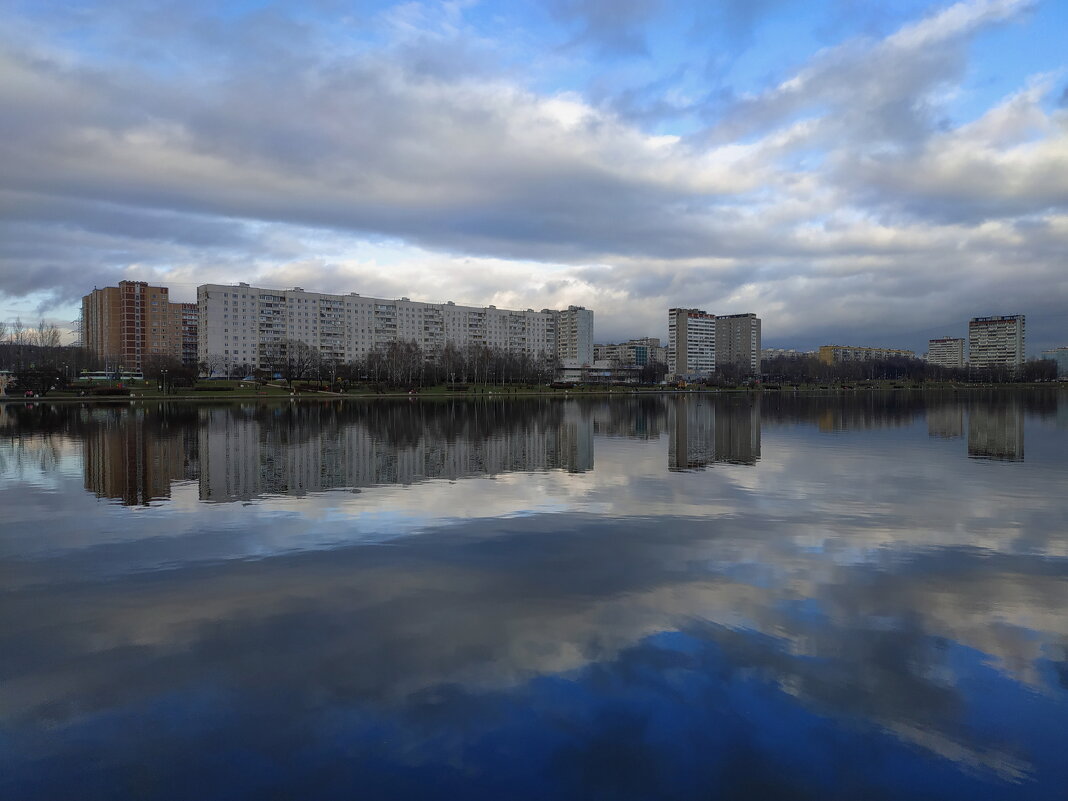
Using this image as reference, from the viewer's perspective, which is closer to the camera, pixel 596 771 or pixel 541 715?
pixel 596 771

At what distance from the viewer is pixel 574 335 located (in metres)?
186

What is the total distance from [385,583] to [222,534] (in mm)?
4487

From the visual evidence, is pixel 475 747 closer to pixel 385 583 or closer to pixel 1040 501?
pixel 385 583

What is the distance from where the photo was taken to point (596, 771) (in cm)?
446

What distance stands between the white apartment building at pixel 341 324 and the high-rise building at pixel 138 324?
34578 mm

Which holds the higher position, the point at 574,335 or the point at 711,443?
the point at 574,335

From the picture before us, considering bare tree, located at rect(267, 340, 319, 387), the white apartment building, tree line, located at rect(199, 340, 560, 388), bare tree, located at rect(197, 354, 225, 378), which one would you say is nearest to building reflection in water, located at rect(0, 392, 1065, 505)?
bare tree, located at rect(267, 340, 319, 387)

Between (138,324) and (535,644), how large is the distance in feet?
568

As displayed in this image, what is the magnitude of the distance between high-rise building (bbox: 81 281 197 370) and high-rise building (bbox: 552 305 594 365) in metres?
94.4

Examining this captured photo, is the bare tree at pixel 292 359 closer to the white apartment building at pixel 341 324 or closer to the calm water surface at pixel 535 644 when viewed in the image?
the white apartment building at pixel 341 324

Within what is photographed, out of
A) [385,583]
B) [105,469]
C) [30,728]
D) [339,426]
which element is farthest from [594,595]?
[339,426]

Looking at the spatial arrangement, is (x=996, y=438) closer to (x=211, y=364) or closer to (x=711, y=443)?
(x=711, y=443)

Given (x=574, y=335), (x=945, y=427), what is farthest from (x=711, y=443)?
(x=574, y=335)

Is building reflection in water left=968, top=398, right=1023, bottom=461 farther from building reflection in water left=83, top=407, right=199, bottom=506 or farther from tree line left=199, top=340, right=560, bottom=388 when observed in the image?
tree line left=199, top=340, right=560, bottom=388
